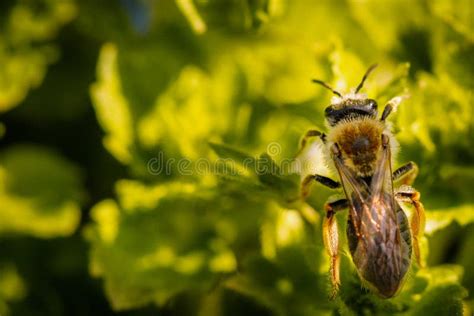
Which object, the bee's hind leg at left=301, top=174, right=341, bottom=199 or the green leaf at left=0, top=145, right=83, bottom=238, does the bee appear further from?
the green leaf at left=0, top=145, right=83, bottom=238

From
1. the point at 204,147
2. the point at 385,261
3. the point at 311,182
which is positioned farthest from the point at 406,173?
the point at 204,147

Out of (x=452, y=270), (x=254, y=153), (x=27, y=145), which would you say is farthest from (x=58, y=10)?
(x=452, y=270)

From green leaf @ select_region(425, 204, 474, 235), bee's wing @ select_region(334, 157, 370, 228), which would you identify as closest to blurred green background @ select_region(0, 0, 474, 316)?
green leaf @ select_region(425, 204, 474, 235)

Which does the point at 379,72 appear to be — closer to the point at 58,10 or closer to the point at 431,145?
the point at 431,145

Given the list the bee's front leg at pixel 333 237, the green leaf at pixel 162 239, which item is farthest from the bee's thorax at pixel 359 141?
the green leaf at pixel 162 239

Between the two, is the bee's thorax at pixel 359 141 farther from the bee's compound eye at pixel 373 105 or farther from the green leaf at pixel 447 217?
the green leaf at pixel 447 217

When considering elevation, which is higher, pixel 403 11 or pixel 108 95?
pixel 403 11

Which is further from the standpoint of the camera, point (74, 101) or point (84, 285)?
point (74, 101)
